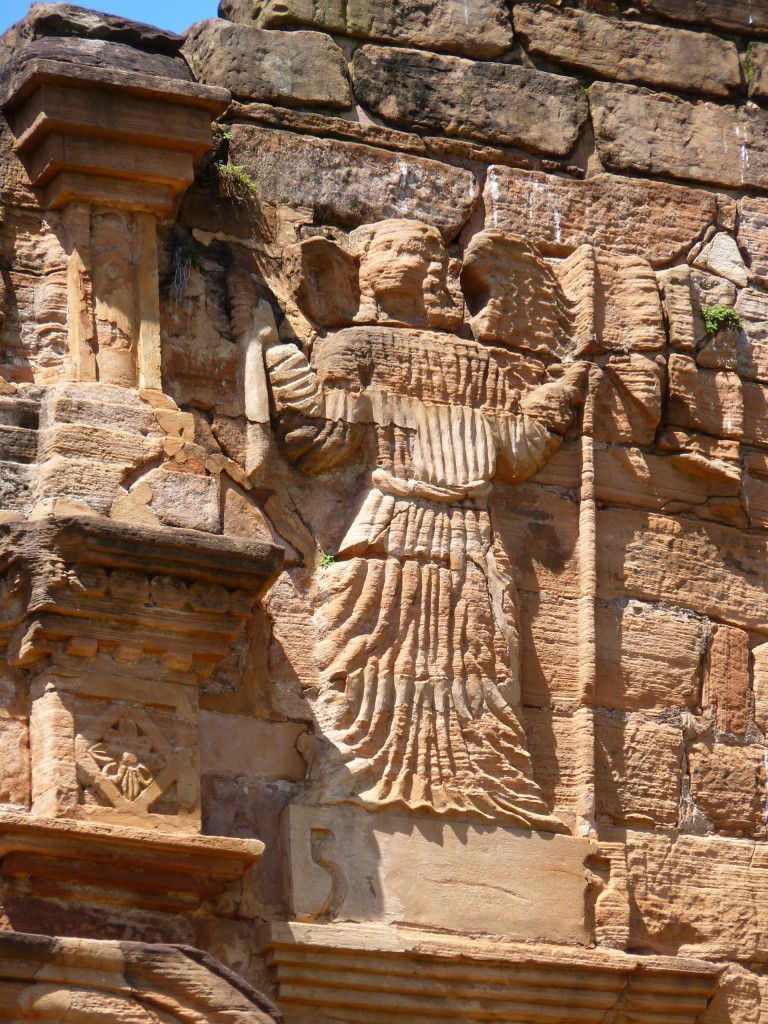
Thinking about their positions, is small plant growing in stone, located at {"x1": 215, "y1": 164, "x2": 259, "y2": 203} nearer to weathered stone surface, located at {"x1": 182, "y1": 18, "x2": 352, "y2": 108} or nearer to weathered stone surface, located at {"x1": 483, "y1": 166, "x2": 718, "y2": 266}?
weathered stone surface, located at {"x1": 182, "y1": 18, "x2": 352, "y2": 108}

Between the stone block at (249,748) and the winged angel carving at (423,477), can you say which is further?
the winged angel carving at (423,477)

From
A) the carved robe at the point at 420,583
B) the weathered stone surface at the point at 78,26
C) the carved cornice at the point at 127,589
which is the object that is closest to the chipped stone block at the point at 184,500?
the carved cornice at the point at 127,589

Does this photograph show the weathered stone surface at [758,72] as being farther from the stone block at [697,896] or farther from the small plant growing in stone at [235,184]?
the stone block at [697,896]

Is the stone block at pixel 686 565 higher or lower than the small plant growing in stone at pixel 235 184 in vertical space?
lower

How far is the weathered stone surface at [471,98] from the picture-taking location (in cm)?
877

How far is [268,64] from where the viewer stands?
A: 856cm

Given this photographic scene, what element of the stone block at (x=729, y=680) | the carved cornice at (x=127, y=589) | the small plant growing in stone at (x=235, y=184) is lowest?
the stone block at (x=729, y=680)

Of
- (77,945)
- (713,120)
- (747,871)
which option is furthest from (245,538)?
(713,120)

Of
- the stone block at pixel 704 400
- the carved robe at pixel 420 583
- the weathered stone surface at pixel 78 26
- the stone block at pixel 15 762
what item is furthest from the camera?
the stone block at pixel 704 400

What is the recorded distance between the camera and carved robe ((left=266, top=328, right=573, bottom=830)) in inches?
309

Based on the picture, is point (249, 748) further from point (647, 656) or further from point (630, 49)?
point (630, 49)

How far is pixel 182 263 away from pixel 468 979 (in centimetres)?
244

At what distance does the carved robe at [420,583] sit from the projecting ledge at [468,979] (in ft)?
1.43

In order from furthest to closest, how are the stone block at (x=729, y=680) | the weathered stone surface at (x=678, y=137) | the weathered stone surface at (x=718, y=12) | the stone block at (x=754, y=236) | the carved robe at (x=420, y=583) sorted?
the weathered stone surface at (x=718, y=12) → the stone block at (x=754, y=236) → the weathered stone surface at (x=678, y=137) → the stone block at (x=729, y=680) → the carved robe at (x=420, y=583)
